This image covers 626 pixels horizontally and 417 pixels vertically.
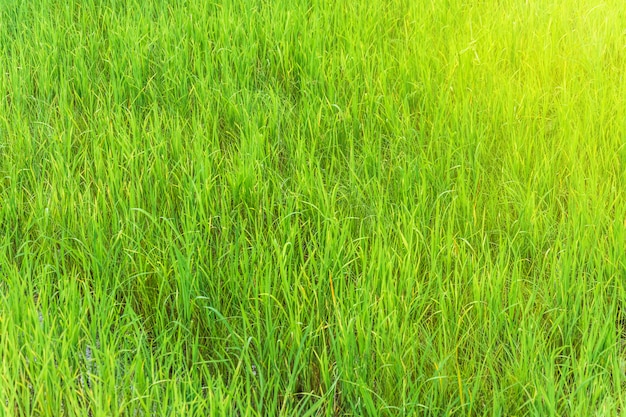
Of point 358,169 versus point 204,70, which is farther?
point 204,70

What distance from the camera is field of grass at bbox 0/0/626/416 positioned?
1.52 m

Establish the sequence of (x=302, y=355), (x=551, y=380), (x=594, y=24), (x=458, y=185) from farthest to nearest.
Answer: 1. (x=594, y=24)
2. (x=458, y=185)
3. (x=302, y=355)
4. (x=551, y=380)

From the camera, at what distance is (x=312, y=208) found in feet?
6.56

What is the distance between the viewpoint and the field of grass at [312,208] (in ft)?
4.98

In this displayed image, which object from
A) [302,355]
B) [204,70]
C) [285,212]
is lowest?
[302,355]

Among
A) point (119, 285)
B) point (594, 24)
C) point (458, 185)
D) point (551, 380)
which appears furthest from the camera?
point (594, 24)

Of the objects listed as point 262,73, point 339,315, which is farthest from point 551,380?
point 262,73

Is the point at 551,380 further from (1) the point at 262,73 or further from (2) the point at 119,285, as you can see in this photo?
(1) the point at 262,73

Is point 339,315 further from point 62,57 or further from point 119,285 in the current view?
point 62,57

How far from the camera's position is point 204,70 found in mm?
2770

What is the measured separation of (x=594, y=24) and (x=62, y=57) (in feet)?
7.47

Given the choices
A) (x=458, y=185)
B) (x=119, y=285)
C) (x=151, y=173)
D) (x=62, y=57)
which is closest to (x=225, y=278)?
(x=119, y=285)

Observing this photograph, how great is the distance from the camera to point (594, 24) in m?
2.99

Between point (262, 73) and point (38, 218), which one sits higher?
point (262, 73)
